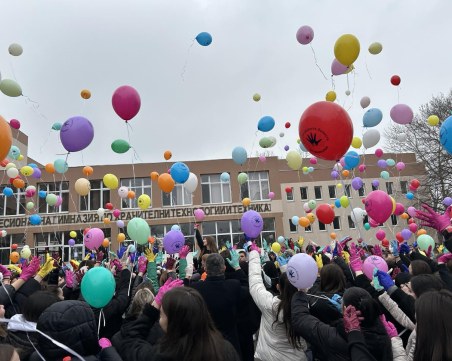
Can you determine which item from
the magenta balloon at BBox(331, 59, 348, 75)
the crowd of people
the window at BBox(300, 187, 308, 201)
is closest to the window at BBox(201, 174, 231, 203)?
the window at BBox(300, 187, 308, 201)

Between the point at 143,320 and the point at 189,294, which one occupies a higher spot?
the point at 189,294

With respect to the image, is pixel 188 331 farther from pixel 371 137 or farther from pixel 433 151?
pixel 433 151

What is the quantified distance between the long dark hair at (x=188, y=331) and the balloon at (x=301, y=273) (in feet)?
3.88

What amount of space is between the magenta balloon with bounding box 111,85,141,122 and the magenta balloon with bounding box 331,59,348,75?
11.5 ft

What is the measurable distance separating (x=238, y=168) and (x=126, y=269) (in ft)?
78.9

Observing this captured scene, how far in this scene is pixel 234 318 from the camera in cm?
342

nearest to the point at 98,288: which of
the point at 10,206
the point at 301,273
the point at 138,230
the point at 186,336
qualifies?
the point at 186,336

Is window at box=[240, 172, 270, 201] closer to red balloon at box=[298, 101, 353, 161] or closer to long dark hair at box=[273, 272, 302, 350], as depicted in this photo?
red balloon at box=[298, 101, 353, 161]

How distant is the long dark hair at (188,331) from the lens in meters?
1.92

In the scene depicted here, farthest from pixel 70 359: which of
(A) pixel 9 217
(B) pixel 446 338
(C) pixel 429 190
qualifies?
(A) pixel 9 217

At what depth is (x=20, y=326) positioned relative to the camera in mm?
2404

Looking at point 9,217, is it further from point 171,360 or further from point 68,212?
point 171,360

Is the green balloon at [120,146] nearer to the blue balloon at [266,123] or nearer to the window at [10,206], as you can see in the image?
the blue balloon at [266,123]

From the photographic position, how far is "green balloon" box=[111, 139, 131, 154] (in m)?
8.32
